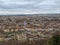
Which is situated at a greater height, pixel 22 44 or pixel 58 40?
pixel 58 40

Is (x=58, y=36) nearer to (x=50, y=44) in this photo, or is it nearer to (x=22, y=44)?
(x=50, y=44)

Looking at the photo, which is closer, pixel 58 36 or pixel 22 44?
pixel 58 36

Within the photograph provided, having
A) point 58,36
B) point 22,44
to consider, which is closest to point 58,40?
point 58,36

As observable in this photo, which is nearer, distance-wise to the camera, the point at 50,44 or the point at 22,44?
the point at 50,44

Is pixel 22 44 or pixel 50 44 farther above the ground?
pixel 50 44

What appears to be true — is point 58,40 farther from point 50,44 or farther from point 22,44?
point 22,44

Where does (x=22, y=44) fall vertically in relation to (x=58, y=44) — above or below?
below

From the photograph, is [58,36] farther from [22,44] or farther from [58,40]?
[22,44]

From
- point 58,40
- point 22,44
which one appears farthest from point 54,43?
point 22,44
